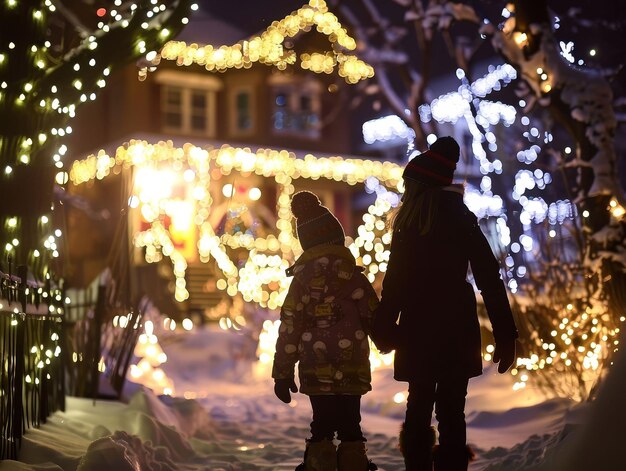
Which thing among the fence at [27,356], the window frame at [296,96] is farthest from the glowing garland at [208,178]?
the fence at [27,356]

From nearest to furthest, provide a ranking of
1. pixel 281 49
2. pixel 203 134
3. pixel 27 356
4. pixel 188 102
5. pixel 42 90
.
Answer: pixel 27 356 < pixel 42 90 < pixel 281 49 < pixel 188 102 < pixel 203 134

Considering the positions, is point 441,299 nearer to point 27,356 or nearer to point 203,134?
point 27,356

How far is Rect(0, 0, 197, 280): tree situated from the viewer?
6133 millimetres

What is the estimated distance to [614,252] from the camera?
27.5 feet

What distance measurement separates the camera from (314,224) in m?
5.11

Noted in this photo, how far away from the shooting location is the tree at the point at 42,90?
241 inches

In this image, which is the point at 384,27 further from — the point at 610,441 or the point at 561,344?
the point at 610,441

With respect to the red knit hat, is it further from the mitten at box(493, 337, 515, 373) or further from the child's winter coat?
the mitten at box(493, 337, 515, 373)

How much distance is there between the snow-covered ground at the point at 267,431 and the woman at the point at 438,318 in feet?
1.90

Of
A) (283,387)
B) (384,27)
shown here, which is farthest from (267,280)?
(283,387)

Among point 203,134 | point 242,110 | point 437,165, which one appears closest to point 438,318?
point 437,165

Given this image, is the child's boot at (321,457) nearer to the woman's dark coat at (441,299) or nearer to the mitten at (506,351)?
the woman's dark coat at (441,299)

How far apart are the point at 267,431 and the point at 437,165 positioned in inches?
169

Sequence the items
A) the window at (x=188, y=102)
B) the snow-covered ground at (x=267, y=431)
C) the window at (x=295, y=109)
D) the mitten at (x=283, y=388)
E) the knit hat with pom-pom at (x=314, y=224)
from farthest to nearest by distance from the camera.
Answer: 1. the window at (x=295, y=109)
2. the window at (x=188, y=102)
3. the knit hat with pom-pom at (x=314, y=224)
4. the mitten at (x=283, y=388)
5. the snow-covered ground at (x=267, y=431)
